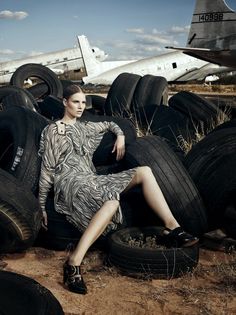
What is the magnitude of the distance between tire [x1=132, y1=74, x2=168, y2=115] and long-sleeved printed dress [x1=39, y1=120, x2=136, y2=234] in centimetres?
460

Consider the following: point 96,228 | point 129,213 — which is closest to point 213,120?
point 129,213

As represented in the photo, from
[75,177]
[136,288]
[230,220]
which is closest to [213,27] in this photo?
[230,220]

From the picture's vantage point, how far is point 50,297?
8.92ft

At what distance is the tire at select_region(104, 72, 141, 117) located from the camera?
874 cm

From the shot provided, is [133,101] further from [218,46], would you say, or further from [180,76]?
[180,76]

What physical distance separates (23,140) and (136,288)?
6.99 feet

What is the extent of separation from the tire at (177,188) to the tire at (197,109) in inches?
126

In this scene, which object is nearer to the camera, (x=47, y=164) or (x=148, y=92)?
(x=47, y=164)

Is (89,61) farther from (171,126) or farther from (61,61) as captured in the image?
(171,126)

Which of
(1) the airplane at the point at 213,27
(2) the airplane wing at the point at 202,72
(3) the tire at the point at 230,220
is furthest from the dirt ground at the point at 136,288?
(2) the airplane wing at the point at 202,72

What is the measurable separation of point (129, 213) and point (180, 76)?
34.0 metres

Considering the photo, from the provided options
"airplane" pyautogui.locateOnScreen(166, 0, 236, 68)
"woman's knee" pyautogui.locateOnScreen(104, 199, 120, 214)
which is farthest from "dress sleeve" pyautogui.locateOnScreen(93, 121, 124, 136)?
"airplane" pyautogui.locateOnScreen(166, 0, 236, 68)

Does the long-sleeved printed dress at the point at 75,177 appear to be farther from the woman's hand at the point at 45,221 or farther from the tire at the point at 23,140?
the tire at the point at 23,140

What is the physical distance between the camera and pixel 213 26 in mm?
30766
